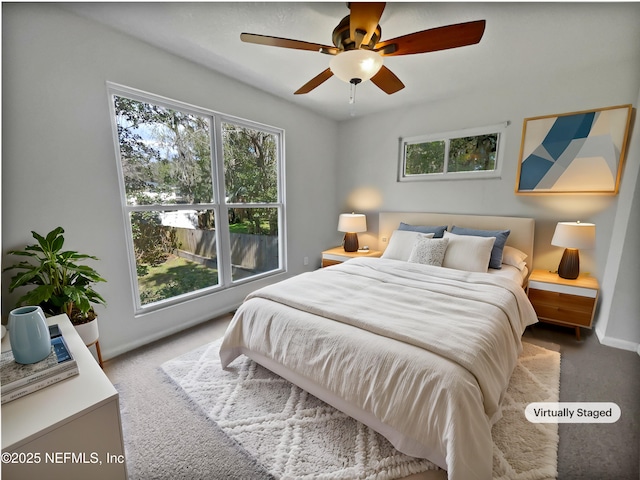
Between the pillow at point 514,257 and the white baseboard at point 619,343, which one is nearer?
the white baseboard at point 619,343

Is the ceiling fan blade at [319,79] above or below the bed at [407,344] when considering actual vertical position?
above

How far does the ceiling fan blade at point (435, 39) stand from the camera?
1351 millimetres

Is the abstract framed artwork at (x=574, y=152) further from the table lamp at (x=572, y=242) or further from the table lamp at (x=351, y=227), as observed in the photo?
the table lamp at (x=351, y=227)

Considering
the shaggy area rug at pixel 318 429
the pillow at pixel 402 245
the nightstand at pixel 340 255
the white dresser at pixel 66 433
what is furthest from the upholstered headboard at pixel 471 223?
the white dresser at pixel 66 433

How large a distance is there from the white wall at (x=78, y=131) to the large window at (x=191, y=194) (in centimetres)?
11

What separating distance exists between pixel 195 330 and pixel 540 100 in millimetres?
4168

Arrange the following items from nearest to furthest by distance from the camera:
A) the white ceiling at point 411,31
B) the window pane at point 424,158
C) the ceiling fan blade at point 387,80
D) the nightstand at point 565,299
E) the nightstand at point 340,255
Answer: the white ceiling at point 411,31 → the ceiling fan blade at point 387,80 → the nightstand at point 565,299 → the window pane at point 424,158 → the nightstand at point 340,255

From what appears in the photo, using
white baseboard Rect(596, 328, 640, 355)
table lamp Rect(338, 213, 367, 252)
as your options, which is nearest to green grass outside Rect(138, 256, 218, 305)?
table lamp Rect(338, 213, 367, 252)

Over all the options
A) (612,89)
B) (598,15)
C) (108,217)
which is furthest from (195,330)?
Result: (612,89)

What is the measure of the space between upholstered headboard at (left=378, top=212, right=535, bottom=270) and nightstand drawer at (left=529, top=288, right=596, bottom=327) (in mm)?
451

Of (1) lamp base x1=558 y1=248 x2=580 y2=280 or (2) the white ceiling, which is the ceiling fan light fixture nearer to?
(2) the white ceiling

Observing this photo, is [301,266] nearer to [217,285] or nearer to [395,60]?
[217,285]

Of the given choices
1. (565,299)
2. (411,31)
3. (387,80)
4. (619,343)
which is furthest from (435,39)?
(619,343)

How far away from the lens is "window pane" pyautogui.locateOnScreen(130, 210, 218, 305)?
2.39 metres
